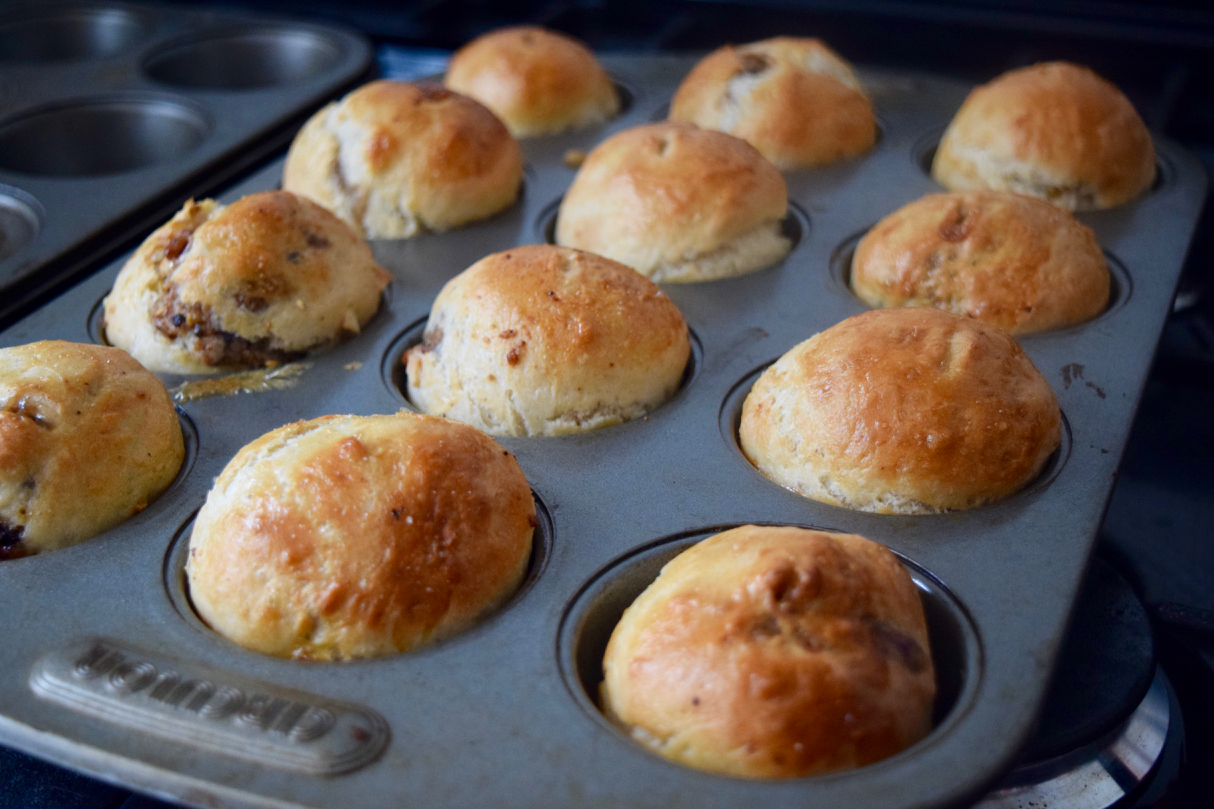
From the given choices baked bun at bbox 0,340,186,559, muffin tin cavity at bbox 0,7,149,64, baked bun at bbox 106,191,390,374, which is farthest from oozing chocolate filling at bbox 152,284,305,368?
muffin tin cavity at bbox 0,7,149,64

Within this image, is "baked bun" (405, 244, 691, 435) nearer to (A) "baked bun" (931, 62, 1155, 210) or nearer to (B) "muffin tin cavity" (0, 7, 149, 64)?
(A) "baked bun" (931, 62, 1155, 210)

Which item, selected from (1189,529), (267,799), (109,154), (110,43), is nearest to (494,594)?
(267,799)

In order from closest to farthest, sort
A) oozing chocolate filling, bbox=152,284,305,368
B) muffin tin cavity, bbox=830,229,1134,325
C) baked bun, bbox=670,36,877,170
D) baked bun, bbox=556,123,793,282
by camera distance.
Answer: oozing chocolate filling, bbox=152,284,305,368
muffin tin cavity, bbox=830,229,1134,325
baked bun, bbox=556,123,793,282
baked bun, bbox=670,36,877,170

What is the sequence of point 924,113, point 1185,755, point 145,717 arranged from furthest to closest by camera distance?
point 924,113 < point 1185,755 < point 145,717

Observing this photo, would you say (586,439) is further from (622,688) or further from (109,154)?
(109,154)

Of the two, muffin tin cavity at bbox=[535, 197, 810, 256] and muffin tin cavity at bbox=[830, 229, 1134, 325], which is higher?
muffin tin cavity at bbox=[830, 229, 1134, 325]

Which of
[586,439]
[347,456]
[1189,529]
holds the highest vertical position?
[347,456]
